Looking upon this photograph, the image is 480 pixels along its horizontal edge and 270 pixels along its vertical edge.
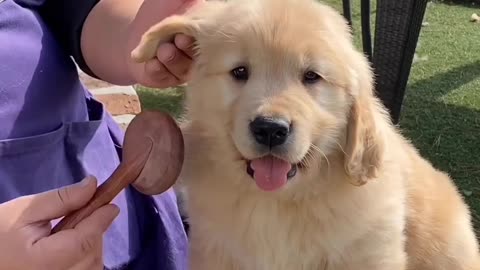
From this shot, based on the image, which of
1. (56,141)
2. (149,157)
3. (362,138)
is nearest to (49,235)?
(149,157)

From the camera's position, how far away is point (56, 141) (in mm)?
1481

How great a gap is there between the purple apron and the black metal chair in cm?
154

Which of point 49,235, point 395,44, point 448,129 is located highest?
point 49,235

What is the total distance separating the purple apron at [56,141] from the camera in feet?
4.68

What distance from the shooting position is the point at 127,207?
63.7 inches

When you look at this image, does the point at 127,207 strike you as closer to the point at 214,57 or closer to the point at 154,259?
the point at 154,259

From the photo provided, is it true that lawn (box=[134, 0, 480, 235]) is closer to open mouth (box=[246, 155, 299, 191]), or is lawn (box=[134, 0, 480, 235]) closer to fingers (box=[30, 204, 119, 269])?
open mouth (box=[246, 155, 299, 191])

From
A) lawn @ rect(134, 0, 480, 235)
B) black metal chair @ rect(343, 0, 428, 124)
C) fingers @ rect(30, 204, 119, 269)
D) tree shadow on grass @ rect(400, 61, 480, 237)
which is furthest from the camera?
lawn @ rect(134, 0, 480, 235)

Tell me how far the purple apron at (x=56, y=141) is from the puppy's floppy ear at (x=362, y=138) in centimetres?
43

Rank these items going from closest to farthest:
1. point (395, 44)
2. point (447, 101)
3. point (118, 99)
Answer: point (118, 99) < point (395, 44) < point (447, 101)

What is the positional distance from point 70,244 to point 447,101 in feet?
9.77

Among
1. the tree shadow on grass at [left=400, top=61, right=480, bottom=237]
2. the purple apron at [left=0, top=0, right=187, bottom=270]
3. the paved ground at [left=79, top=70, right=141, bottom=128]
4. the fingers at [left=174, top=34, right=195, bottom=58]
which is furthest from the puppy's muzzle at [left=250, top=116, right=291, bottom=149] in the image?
the tree shadow on grass at [left=400, top=61, right=480, bottom=237]

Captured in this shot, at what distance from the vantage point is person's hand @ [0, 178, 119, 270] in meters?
1.16

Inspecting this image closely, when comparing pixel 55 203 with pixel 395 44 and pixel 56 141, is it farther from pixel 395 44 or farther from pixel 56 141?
pixel 395 44
